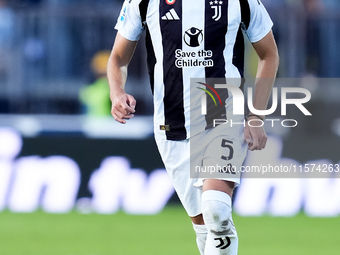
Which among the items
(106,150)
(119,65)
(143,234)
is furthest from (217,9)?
(106,150)

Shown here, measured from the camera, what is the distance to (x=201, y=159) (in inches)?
243

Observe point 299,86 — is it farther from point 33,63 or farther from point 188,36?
point 188,36

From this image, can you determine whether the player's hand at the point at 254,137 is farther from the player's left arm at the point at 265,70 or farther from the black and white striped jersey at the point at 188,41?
the black and white striped jersey at the point at 188,41

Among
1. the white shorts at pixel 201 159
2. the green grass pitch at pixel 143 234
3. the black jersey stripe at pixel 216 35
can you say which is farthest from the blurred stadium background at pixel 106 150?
the black jersey stripe at pixel 216 35

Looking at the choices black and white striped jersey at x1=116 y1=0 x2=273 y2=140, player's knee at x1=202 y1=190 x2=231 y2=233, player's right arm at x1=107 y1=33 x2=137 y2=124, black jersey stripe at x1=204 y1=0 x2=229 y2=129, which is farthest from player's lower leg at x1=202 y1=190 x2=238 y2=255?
player's right arm at x1=107 y1=33 x2=137 y2=124

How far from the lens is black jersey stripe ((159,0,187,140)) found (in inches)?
245

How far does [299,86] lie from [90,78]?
297 centimetres

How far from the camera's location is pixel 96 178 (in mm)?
11648

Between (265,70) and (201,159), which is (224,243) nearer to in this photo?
(201,159)

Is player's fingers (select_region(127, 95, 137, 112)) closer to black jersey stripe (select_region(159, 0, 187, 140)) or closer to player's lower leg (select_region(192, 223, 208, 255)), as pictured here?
black jersey stripe (select_region(159, 0, 187, 140))

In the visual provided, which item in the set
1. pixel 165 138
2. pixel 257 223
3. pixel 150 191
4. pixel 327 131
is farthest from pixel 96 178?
pixel 165 138

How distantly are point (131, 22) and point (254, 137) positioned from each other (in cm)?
117

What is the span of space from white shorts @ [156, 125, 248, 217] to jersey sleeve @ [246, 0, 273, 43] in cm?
63

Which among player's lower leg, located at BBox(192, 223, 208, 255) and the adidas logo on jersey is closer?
the adidas logo on jersey
